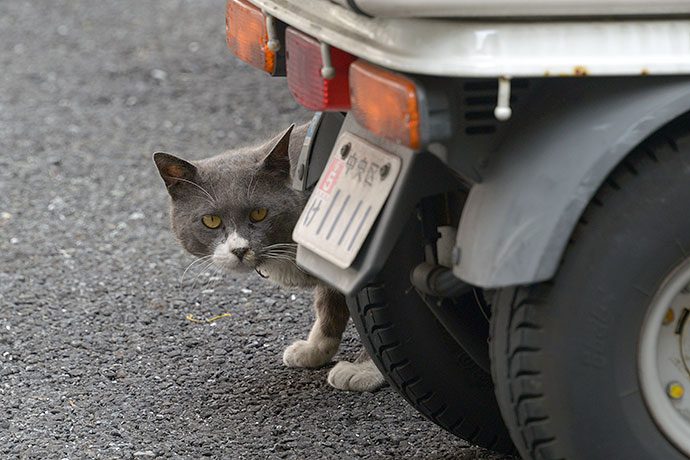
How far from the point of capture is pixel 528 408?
2.16 metres

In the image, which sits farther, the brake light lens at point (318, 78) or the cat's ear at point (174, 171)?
the cat's ear at point (174, 171)

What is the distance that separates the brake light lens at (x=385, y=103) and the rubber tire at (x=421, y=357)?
67 centimetres

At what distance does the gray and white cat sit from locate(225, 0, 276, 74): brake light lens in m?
0.52

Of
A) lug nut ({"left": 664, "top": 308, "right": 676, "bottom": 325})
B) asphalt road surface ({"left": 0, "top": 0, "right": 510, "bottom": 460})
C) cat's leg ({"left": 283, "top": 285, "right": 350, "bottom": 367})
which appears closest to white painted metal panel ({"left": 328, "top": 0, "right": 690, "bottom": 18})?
lug nut ({"left": 664, "top": 308, "right": 676, "bottom": 325})

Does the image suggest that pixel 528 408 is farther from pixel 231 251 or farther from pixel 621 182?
pixel 231 251

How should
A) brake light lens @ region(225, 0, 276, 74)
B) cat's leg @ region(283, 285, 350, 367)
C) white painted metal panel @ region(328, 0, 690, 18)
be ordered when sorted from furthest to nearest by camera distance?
cat's leg @ region(283, 285, 350, 367) < brake light lens @ region(225, 0, 276, 74) < white painted metal panel @ region(328, 0, 690, 18)

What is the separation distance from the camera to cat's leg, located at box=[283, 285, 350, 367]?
11.5 ft

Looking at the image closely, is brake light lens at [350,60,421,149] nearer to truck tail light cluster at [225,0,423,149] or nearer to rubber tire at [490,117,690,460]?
truck tail light cluster at [225,0,423,149]

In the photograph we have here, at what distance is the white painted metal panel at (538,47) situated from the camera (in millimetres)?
1951

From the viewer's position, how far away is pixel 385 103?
2.08 m

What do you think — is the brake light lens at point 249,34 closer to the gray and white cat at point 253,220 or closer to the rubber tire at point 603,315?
the gray and white cat at point 253,220

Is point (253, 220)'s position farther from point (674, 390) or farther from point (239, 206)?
point (674, 390)

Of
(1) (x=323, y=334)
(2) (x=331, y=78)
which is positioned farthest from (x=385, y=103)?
(1) (x=323, y=334)

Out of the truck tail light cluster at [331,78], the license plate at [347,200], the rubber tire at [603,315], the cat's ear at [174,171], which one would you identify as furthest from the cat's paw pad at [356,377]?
the rubber tire at [603,315]
